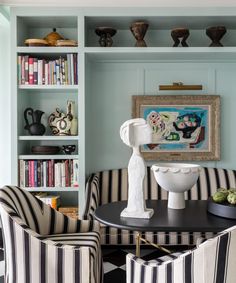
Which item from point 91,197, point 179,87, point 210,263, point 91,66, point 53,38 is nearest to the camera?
point 210,263

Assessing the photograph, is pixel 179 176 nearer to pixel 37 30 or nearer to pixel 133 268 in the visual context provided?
pixel 133 268

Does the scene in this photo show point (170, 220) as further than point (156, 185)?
No

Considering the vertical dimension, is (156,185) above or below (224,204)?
below

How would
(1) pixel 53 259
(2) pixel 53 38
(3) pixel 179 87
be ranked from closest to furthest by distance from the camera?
(1) pixel 53 259
(2) pixel 53 38
(3) pixel 179 87

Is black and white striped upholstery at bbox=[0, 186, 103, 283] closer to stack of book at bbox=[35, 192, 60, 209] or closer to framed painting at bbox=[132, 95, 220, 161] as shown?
stack of book at bbox=[35, 192, 60, 209]

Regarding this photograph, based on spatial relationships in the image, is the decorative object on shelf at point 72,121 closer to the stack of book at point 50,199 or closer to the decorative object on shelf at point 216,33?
the stack of book at point 50,199

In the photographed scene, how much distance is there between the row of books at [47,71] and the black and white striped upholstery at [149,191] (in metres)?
1.05

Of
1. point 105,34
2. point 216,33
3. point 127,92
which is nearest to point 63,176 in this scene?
point 127,92

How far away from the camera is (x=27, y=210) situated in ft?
8.66

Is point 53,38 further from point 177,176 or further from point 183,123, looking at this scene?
point 177,176

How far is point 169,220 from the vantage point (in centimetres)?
230

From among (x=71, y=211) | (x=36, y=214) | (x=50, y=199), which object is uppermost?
(x=36, y=214)

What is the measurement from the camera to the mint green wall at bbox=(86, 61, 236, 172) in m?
4.05

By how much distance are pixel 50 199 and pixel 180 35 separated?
2.13 metres
